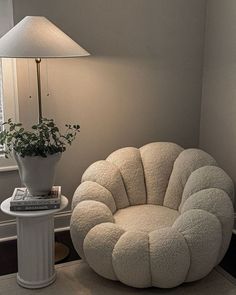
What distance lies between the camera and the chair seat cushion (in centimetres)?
230

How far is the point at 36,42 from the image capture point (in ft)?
6.97

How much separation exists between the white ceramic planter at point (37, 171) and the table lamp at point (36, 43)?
53 centimetres

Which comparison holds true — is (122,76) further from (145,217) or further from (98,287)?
(98,287)

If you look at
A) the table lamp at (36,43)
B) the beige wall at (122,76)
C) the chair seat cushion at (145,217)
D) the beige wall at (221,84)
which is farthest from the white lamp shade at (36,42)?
the beige wall at (221,84)

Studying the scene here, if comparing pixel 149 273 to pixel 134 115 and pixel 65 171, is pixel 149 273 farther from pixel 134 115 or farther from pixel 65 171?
pixel 134 115

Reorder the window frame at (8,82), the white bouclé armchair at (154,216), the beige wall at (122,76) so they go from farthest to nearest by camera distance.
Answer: the beige wall at (122,76) < the window frame at (8,82) < the white bouclé armchair at (154,216)

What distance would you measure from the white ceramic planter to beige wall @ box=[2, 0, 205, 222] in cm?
59

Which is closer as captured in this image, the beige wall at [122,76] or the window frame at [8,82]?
the window frame at [8,82]

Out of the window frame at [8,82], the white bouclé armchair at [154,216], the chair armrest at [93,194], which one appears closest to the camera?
the white bouclé armchair at [154,216]

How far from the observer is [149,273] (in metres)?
2.09

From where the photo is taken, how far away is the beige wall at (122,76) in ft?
8.76

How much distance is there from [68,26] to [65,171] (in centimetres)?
98

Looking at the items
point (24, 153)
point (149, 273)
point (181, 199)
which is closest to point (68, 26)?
point (24, 153)

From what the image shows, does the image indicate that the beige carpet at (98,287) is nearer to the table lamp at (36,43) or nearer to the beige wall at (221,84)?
the beige wall at (221,84)
